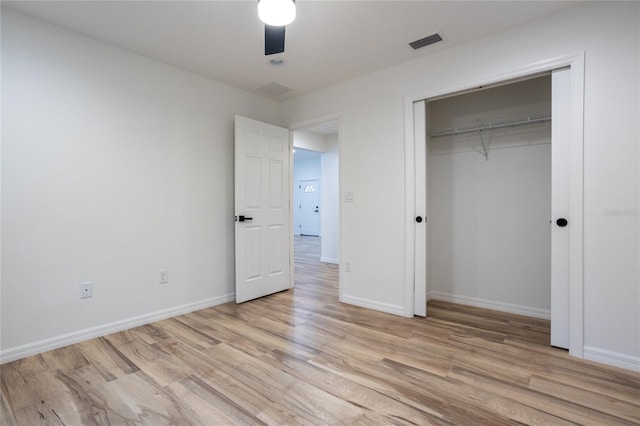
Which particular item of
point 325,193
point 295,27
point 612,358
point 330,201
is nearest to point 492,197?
point 612,358

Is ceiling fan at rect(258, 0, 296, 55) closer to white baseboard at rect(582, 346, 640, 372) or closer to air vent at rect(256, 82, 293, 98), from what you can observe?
air vent at rect(256, 82, 293, 98)

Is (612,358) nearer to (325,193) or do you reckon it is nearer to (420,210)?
(420,210)

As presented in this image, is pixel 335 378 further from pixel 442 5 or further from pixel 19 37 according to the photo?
pixel 19 37

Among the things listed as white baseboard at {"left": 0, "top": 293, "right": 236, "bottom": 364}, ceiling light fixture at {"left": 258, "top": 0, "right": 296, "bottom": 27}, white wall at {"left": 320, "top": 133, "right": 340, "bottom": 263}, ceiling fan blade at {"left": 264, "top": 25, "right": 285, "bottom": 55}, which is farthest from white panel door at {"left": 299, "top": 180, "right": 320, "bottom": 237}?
ceiling light fixture at {"left": 258, "top": 0, "right": 296, "bottom": 27}

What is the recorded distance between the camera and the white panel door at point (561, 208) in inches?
88.4

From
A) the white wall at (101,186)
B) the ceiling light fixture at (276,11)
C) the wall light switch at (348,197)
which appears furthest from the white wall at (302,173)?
the ceiling light fixture at (276,11)

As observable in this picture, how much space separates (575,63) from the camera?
219cm

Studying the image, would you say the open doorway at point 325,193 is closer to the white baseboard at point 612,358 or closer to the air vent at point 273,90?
the air vent at point 273,90

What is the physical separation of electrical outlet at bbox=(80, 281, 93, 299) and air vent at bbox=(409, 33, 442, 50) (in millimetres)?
3308

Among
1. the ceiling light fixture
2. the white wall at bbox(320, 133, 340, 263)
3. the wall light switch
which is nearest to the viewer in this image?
the ceiling light fixture

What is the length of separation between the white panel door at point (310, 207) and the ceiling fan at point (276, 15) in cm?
836

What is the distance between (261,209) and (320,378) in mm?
2171

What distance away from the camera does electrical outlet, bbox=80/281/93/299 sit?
8.20 ft

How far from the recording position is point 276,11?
1.56 m
